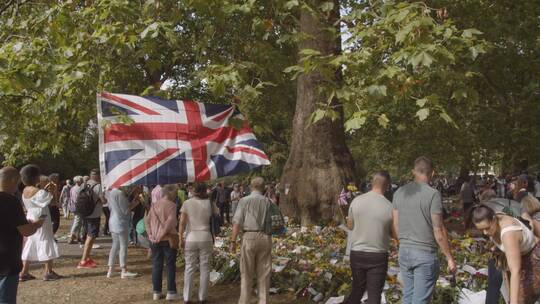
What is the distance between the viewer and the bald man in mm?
5289

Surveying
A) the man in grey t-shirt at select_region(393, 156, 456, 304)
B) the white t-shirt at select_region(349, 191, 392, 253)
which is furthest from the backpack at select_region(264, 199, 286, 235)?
the man in grey t-shirt at select_region(393, 156, 456, 304)

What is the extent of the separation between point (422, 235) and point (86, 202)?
8.06m

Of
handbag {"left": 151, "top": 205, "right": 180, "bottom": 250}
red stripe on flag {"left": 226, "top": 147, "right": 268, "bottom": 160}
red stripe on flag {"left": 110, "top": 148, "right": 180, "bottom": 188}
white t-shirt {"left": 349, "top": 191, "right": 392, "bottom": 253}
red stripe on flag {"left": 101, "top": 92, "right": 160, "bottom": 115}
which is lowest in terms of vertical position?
handbag {"left": 151, "top": 205, "right": 180, "bottom": 250}

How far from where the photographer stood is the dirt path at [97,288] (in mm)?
8492

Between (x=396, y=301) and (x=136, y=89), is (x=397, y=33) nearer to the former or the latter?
(x=396, y=301)

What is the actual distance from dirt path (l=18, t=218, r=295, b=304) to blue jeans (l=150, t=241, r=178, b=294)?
325 millimetres

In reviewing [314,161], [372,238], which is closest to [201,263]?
[372,238]

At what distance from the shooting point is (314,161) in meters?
13.0

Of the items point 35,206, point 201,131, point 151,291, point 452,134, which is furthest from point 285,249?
point 452,134

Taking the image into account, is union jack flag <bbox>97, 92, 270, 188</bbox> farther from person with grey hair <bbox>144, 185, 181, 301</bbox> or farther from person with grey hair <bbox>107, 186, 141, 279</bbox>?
person with grey hair <bbox>107, 186, 141, 279</bbox>

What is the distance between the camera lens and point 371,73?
6.88 metres

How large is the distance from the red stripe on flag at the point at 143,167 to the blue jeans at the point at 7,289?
1.97 meters

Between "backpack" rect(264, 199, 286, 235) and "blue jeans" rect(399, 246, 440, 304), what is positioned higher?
"backpack" rect(264, 199, 286, 235)

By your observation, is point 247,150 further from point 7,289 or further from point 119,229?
point 7,289
